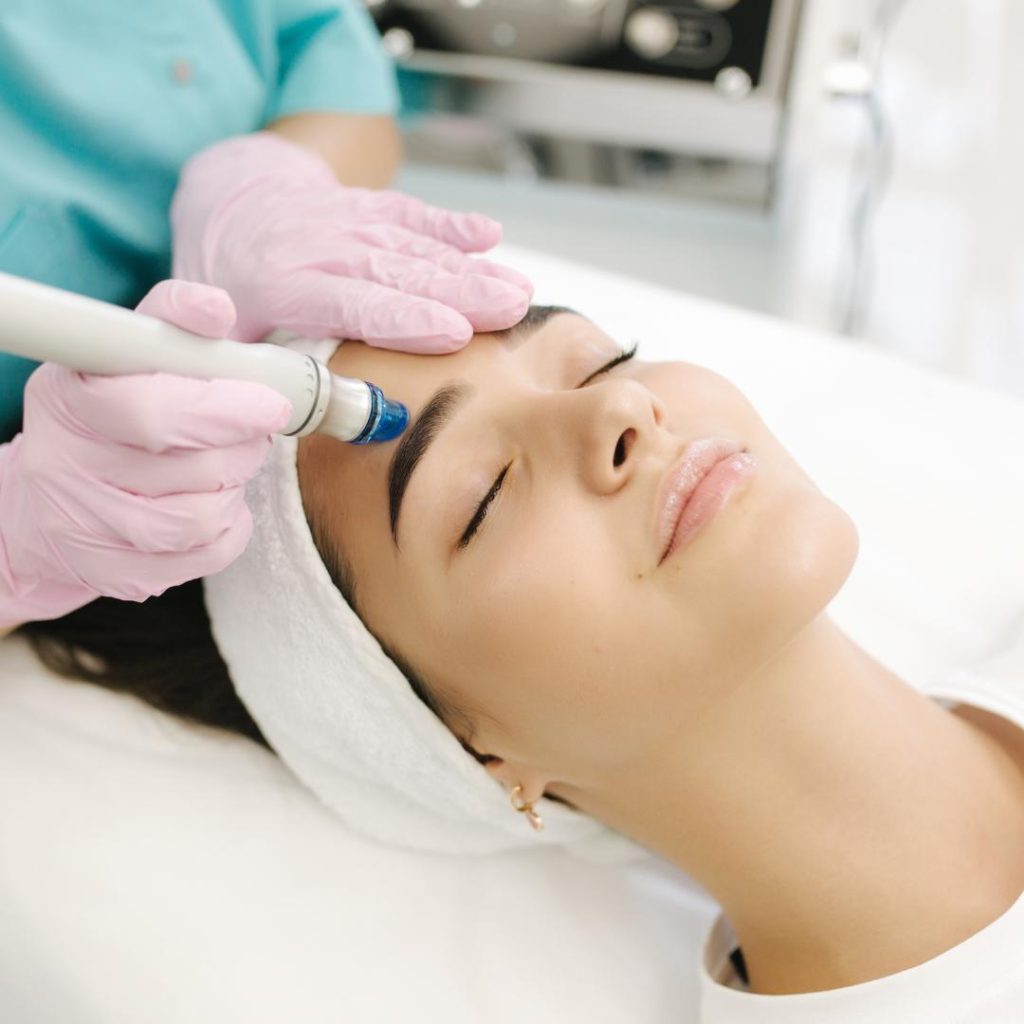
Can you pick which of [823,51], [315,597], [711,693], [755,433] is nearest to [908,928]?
[711,693]

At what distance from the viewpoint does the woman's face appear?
0.77 m

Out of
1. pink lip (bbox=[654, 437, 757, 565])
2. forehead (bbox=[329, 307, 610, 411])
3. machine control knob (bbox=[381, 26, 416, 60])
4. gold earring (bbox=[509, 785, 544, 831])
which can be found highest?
machine control knob (bbox=[381, 26, 416, 60])

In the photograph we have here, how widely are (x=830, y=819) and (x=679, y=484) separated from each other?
0.34m

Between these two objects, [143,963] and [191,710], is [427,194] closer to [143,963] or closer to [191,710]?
[191,710]

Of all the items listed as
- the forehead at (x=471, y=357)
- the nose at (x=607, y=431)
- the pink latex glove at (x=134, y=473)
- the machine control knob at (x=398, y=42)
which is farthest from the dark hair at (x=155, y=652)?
the machine control knob at (x=398, y=42)

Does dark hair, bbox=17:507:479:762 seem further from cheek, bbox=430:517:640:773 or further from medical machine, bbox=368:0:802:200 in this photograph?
medical machine, bbox=368:0:802:200

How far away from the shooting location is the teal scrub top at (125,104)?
1033mm

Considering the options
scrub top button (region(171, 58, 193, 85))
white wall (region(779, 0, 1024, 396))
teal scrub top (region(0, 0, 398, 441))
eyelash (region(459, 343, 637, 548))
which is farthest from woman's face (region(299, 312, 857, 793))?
white wall (region(779, 0, 1024, 396))

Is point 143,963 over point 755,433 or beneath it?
beneath

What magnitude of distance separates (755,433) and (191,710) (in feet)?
2.16

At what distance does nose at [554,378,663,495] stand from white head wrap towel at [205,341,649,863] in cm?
24

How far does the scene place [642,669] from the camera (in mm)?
777

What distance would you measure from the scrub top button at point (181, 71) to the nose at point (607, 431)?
0.70 meters

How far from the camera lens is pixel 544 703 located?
811mm
